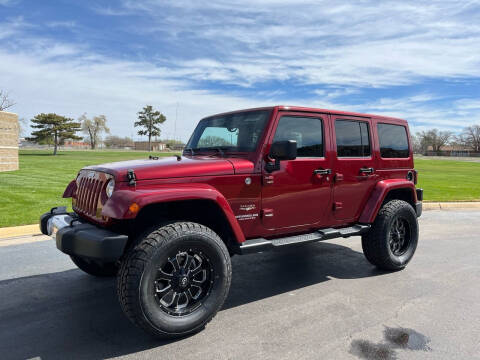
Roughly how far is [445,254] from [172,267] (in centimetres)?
444

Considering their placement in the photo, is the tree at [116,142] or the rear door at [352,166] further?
the tree at [116,142]

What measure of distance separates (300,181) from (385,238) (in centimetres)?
155

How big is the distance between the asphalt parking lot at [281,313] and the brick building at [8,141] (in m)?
17.2

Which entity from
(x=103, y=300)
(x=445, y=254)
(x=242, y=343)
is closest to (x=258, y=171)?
(x=242, y=343)

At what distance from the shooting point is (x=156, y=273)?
292 centimetres

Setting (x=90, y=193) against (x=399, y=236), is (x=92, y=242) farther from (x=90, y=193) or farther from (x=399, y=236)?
(x=399, y=236)

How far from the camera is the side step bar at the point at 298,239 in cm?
346

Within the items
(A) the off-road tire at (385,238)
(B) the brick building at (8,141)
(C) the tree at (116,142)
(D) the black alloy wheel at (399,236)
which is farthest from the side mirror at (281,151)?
(C) the tree at (116,142)

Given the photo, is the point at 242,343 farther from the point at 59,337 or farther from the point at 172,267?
the point at 59,337

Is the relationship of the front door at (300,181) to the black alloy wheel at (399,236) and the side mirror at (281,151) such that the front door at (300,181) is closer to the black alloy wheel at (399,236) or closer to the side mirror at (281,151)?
the side mirror at (281,151)

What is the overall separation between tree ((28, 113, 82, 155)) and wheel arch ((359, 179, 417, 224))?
61.4m

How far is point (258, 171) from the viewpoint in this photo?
356 cm

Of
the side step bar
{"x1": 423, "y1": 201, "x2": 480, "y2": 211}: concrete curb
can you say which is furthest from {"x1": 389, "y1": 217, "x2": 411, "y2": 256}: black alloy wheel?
{"x1": 423, "y1": 201, "x2": 480, "y2": 211}: concrete curb

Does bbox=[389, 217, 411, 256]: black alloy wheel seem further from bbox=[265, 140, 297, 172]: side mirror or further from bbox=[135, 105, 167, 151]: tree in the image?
bbox=[135, 105, 167, 151]: tree
